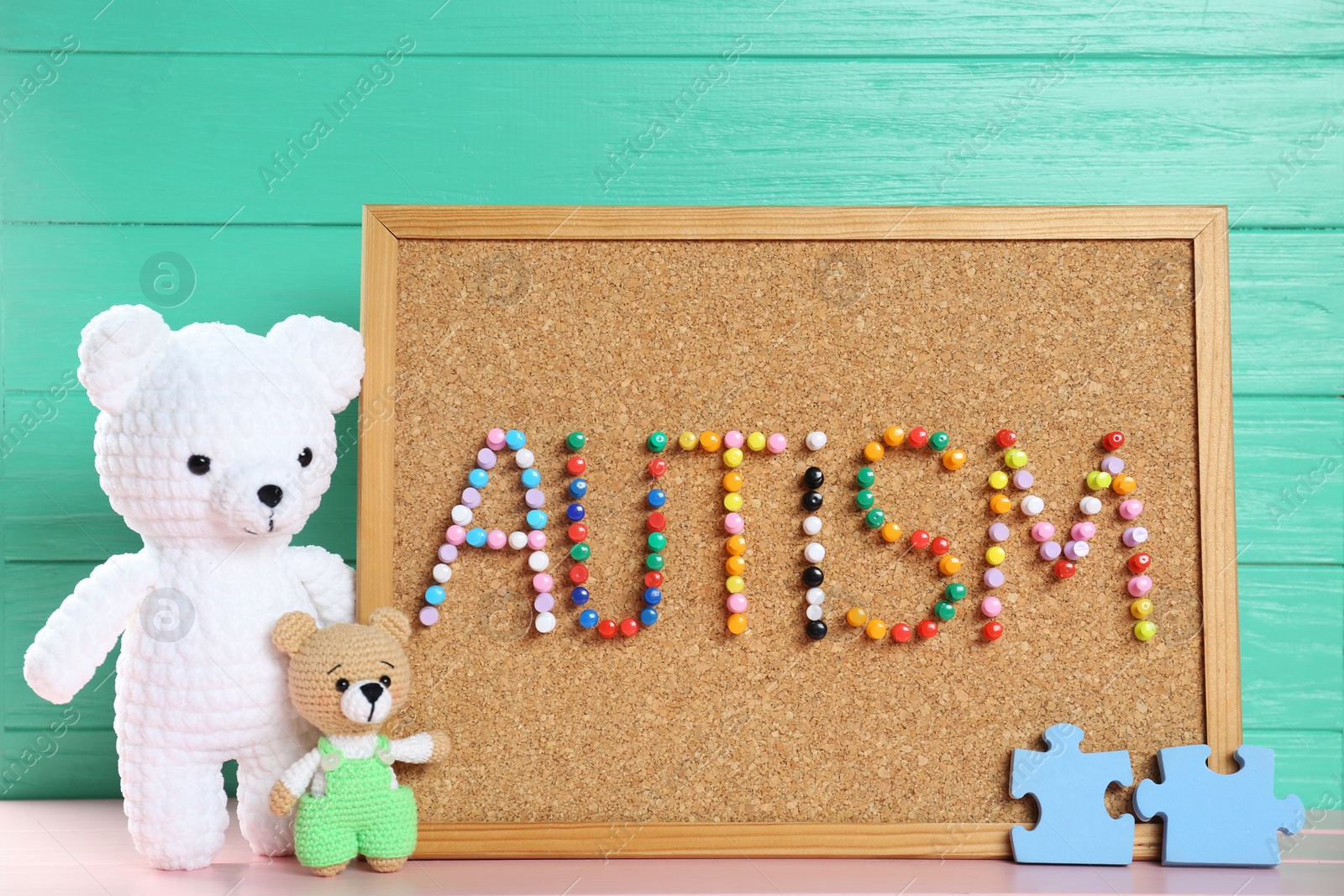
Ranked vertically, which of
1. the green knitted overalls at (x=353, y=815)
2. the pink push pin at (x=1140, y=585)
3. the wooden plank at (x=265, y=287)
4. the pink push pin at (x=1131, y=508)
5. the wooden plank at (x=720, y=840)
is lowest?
the wooden plank at (x=720, y=840)

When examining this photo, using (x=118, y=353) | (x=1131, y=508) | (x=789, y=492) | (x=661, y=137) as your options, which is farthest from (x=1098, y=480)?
(x=118, y=353)

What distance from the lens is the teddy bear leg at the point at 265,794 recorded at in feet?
2.63

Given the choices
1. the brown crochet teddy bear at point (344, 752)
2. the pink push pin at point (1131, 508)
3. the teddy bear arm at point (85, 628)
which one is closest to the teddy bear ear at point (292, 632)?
the brown crochet teddy bear at point (344, 752)

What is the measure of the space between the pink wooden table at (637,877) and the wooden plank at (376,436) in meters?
0.23

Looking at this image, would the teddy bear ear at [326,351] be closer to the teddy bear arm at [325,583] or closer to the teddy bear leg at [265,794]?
the teddy bear arm at [325,583]

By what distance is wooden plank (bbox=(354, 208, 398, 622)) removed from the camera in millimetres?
827

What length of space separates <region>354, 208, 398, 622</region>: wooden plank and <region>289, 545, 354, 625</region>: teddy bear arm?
2cm

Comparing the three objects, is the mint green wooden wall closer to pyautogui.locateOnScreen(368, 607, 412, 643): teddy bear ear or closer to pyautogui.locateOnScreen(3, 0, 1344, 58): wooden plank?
pyautogui.locateOnScreen(3, 0, 1344, 58): wooden plank

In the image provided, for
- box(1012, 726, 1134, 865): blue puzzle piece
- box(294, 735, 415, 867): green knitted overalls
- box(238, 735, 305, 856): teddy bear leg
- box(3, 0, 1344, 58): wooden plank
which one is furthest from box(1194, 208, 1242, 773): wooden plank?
box(238, 735, 305, 856): teddy bear leg

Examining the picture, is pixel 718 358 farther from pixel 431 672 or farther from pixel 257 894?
pixel 257 894

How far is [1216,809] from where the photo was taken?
0.81 metres

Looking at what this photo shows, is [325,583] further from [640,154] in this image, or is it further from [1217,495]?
[1217,495]

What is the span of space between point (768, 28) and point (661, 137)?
0.17 metres

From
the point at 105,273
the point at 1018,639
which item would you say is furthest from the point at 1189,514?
the point at 105,273
